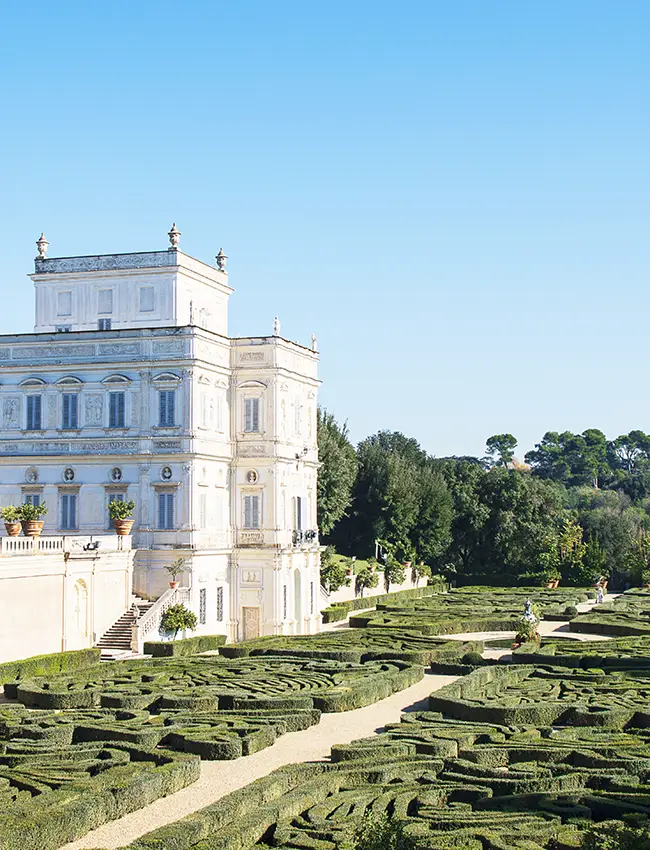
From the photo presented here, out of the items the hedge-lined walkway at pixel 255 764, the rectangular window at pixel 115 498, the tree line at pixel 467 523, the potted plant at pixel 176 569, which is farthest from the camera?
the tree line at pixel 467 523

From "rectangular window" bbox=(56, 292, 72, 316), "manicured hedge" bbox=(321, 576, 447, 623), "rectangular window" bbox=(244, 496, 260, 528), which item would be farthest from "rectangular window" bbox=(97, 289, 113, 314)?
"manicured hedge" bbox=(321, 576, 447, 623)

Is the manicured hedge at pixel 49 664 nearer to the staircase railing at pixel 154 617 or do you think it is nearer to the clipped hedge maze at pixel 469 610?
the staircase railing at pixel 154 617

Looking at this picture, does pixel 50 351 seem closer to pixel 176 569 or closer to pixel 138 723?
pixel 176 569

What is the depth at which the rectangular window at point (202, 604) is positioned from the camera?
A: 48.9 m

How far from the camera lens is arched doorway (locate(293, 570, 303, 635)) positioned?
2084 inches

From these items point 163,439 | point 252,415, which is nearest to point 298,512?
point 252,415

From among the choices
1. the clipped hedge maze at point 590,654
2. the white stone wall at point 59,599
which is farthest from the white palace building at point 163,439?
the clipped hedge maze at point 590,654

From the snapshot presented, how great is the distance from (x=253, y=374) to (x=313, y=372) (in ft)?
15.7

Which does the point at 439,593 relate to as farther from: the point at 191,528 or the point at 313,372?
the point at 191,528

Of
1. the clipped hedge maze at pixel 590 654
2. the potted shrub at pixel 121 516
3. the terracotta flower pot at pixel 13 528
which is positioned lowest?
the clipped hedge maze at pixel 590 654

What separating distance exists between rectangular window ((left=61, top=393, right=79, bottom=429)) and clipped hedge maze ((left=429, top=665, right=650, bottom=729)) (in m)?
22.0

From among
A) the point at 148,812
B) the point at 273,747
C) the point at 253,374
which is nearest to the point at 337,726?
the point at 273,747

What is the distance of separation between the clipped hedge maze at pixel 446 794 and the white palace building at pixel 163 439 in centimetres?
2293

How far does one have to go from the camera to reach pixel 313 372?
183 feet
